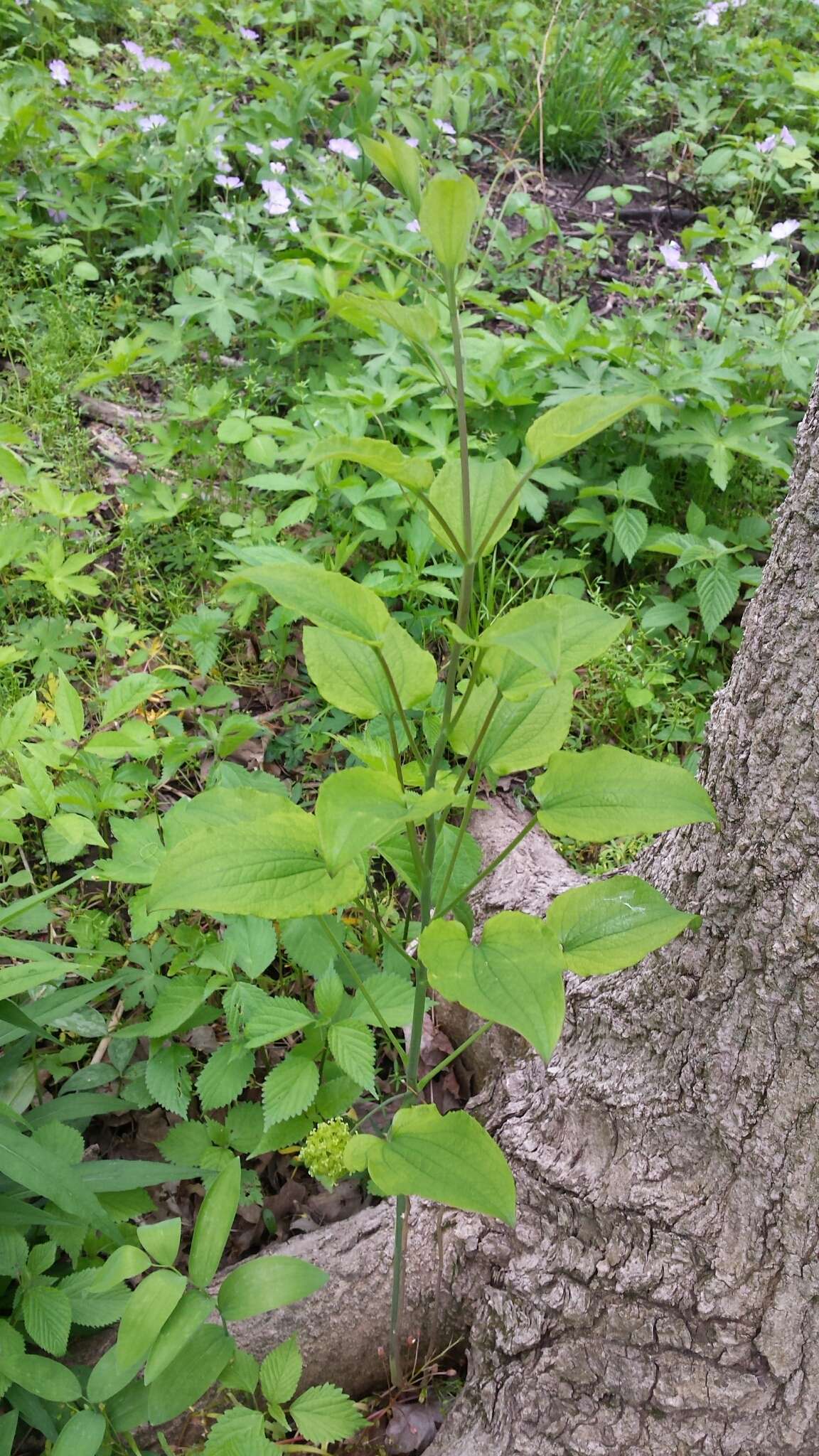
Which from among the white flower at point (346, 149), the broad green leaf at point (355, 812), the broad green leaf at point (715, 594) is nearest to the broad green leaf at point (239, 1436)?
the broad green leaf at point (355, 812)

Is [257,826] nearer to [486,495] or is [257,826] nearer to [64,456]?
[486,495]

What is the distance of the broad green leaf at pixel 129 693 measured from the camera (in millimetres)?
1810

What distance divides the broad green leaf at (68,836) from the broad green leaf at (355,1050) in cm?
50

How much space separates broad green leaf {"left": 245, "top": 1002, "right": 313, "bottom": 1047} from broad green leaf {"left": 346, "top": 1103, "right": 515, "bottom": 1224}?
404mm

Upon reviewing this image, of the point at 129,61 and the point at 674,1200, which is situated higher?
the point at 129,61

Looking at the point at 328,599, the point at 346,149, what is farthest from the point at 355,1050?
the point at 346,149

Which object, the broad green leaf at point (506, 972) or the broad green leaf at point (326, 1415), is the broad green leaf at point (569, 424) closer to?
the broad green leaf at point (506, 972)

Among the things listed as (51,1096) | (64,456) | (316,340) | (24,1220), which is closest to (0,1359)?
(24,1220)

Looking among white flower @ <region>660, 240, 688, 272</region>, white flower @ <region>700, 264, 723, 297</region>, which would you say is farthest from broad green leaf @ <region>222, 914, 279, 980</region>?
white flower @ <region>660, 240, 688, 272</region>

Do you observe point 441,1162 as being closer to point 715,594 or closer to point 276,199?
point 715,594

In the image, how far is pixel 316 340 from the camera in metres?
2.96

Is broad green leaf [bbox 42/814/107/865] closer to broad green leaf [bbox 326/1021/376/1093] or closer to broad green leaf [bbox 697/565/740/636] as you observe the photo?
broad green leaf [bbox 326/1021/376/1093]

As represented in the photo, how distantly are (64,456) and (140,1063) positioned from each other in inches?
71.3

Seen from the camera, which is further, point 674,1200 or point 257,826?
point 674,1200
